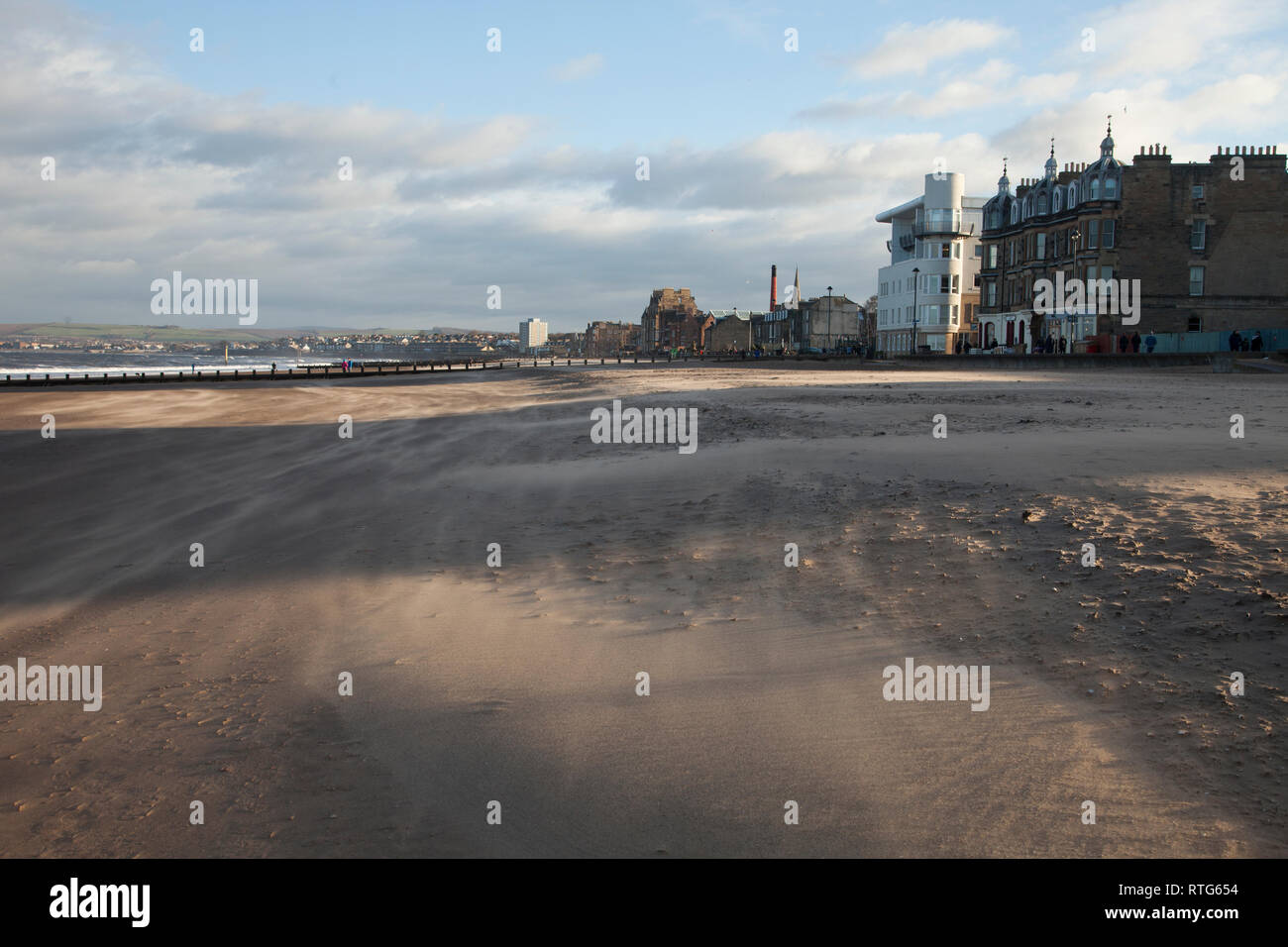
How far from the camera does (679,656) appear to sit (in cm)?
655

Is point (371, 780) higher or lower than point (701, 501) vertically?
lower

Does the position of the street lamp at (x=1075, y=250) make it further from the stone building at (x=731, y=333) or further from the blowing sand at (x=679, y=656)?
the stone building at (x=731, y=333)

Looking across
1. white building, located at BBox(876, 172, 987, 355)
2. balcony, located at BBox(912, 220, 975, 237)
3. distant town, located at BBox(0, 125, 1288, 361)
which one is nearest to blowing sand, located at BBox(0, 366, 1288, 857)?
distant town, located at BBox(0, 125, 1288, 361)

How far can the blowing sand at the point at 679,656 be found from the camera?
439 centimetres

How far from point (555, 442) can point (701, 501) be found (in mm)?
7140

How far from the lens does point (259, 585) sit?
881cm

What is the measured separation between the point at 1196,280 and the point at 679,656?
6187cm

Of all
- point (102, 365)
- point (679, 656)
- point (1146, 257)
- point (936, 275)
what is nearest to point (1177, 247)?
point (1146, 257)

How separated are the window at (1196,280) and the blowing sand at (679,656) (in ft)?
166

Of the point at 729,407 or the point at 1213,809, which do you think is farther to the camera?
the point at 729,407
